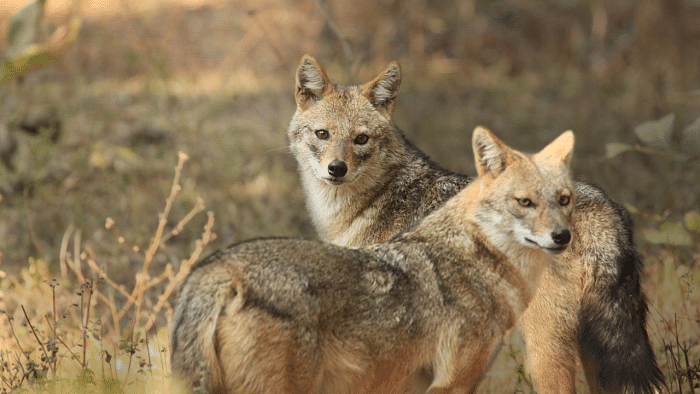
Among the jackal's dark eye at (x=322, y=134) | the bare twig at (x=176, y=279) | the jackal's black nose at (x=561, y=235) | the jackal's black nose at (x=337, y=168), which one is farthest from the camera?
the jackal's dark eye at (x=322, y=134)

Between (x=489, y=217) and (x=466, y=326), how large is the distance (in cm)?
68

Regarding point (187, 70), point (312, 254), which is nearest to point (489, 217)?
point (312, 254)

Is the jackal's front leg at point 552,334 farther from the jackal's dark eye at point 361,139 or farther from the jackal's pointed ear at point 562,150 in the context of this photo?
the jackal's dark eye at point 361,139

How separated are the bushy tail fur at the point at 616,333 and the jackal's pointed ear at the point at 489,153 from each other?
997mm

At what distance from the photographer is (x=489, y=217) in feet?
12.6

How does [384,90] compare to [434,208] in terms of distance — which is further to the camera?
[384,90]

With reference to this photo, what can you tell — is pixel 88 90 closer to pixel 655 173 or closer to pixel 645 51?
pixel 655 173

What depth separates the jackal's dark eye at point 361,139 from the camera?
5195 mm

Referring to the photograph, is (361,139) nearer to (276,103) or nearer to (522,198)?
(522,198)

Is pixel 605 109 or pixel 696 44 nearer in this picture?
pixel 605 109

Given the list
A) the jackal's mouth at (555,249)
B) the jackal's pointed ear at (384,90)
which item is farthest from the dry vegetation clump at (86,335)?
the jackal's mouth at (555,249)

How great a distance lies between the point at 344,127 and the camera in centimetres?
516

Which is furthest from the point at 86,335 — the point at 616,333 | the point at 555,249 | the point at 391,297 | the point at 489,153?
the point at 616,333

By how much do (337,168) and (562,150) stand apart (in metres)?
1.71
